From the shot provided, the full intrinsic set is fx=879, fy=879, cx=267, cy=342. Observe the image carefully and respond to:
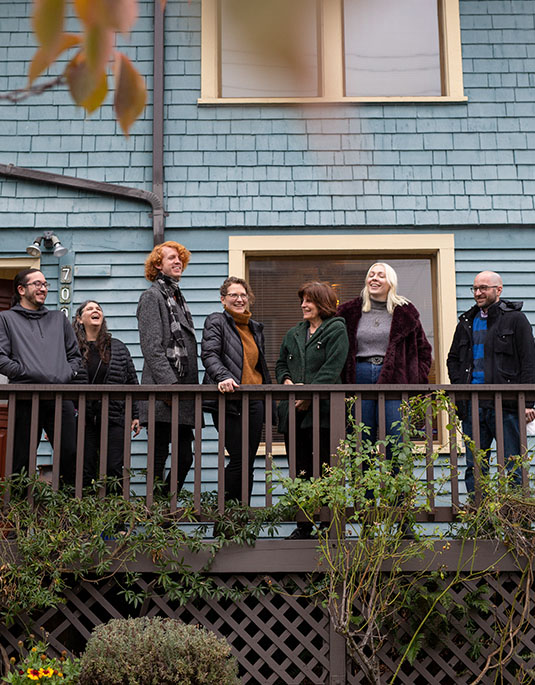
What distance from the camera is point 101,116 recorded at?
7.14 m

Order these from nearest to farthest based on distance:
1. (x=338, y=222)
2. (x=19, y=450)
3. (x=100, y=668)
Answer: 1. (x=100, y=668)
2. (x=19, y=450)
3. (x=338, y=222)

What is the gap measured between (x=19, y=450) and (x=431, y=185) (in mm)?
3965

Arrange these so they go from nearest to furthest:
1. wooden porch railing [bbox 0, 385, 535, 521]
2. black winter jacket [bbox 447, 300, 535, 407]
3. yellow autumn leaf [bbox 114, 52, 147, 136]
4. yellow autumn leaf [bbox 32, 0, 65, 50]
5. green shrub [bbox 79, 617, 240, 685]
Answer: yellow autumn leaf [bbox 32, 0, 65, 50] < yellow autumn leaf [bbox 114, 52, 147, 136] < green shrub [bbox 79, 617, 240, 685] < wooden porch railing [bbox 0, 385, 535, 521] < black winter jacket [bbox 447, 300, 535, 407]

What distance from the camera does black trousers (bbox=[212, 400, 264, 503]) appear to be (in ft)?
15.9

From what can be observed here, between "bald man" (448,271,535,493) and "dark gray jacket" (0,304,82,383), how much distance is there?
2344mm

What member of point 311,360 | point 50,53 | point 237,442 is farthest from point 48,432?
point 50,53

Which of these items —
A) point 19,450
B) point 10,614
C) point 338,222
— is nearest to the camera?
point 10,614

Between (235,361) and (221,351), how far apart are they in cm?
11

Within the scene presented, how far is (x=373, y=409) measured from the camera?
4949mm

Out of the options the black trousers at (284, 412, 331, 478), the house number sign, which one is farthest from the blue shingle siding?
the black trousers at (284, 412, 331, 478)

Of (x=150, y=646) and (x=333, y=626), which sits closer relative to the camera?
(x=150, y=646)

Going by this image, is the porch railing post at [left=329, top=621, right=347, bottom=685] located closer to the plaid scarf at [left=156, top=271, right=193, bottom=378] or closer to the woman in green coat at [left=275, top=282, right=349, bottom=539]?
the woman in green coat at [left=275, top=282, right=349, bottom=539]

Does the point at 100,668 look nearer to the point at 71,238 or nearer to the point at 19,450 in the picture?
the point at 19,450

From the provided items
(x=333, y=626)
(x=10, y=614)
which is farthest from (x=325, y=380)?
(x=10, y=614)
